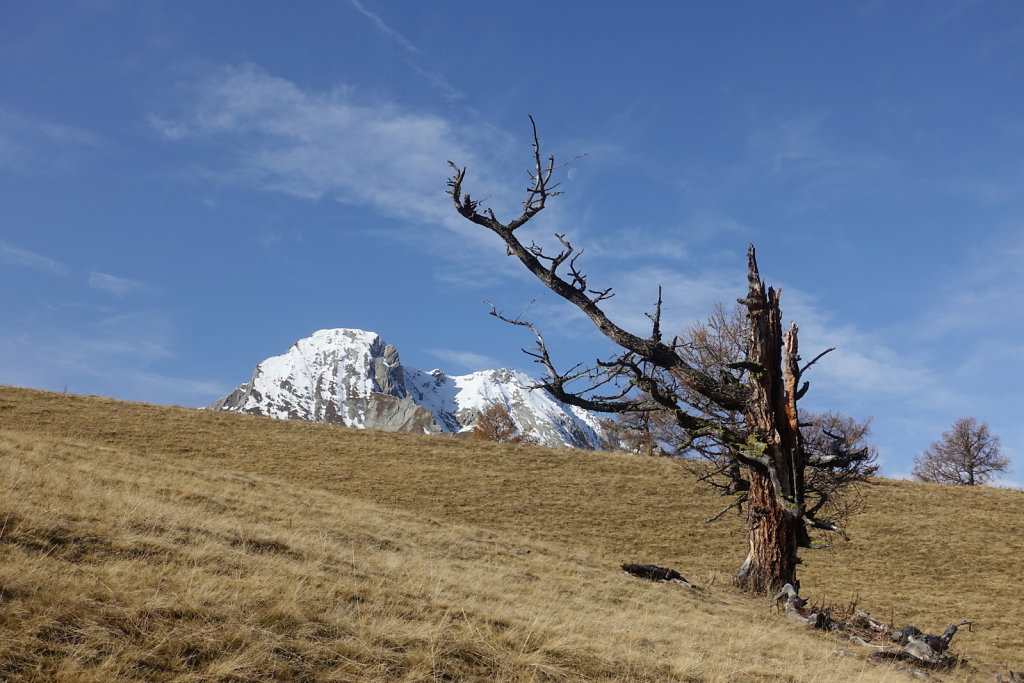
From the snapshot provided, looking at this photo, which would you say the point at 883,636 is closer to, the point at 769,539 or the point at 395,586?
the point at 769,539

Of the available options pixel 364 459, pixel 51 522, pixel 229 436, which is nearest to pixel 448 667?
pixel 51 522

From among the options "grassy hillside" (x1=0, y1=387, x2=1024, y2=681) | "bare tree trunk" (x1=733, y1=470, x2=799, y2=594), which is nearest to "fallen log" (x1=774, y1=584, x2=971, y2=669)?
"grassy hillside" (x1=0, y1=387, x2=1024, y2=681)

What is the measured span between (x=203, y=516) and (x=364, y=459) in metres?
24.2

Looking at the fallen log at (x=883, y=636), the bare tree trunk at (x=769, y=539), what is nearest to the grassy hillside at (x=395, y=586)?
the fallen log at (x=883, y=636)

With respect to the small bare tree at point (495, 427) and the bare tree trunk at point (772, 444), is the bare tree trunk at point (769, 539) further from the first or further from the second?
the small bare tree at point (495, 427)

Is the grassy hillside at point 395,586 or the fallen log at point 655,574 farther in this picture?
the fallen log at point 655,574

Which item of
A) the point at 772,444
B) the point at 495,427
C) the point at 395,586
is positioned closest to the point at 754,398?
the point at 772,444

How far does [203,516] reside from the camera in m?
11.5

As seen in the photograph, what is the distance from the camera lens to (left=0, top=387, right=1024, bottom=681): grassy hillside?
581cm

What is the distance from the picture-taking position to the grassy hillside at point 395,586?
581cm

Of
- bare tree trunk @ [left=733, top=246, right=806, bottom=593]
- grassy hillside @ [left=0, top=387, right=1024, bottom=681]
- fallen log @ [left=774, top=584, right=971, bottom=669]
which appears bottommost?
fallen log @ [left=774, top=584, right=971, bottom=669]

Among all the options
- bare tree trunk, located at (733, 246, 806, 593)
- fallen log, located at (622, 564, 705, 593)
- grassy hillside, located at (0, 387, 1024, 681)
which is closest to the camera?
grassy hillside, located at (0, 387, 1024, 681)

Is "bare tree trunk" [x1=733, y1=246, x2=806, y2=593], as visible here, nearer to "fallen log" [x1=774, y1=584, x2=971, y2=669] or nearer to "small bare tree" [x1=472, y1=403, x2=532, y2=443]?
"fallen log" [x1=774, y1=584, x2=971, y2=669]

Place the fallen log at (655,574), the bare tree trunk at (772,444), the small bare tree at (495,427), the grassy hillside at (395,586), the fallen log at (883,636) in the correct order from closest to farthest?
the grassy hillside at (395,586) → the fallen log at (883,636) → the bare tree trunk at (772,444) → the fallen log at (655,574) → the small bare tree at (495,427)
